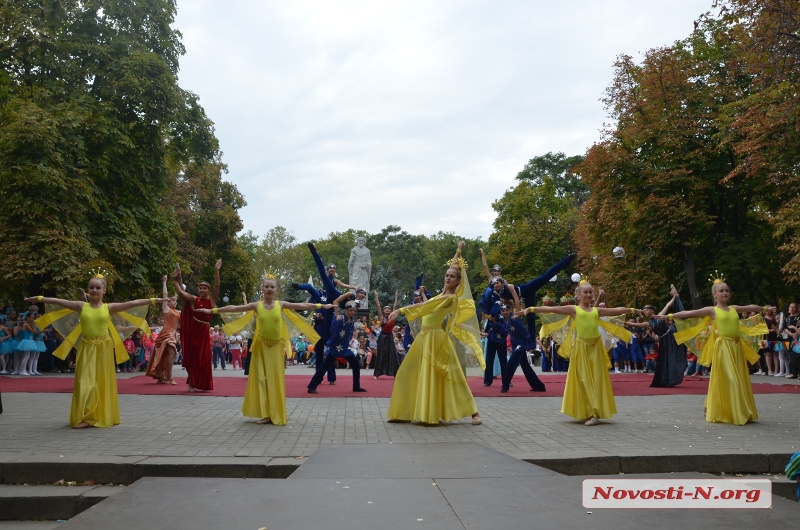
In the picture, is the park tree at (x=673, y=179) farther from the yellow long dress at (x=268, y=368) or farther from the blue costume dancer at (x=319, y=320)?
the yellow long dress at (x=268, y=368)

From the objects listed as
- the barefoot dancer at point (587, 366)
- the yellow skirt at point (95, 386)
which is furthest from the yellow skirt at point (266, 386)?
the barefoot dancer at point (587, 366)

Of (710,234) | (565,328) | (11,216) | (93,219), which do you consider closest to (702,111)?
(710,234)

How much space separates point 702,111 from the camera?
1214 inches

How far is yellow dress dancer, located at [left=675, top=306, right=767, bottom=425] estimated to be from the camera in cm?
1046

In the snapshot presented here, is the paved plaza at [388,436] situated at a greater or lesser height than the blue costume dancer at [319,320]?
lesser

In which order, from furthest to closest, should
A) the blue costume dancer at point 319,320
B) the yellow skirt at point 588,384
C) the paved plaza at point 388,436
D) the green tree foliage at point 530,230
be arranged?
1. the green tree foliage at point 530,230
2. the blue costume dancer at point 319,320
3. the yellow skirt at point 588,384
4. the paved plaza at point 388,436

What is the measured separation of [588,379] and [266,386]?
454 centimetres

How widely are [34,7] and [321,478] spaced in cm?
2400

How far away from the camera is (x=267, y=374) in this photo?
10.4m

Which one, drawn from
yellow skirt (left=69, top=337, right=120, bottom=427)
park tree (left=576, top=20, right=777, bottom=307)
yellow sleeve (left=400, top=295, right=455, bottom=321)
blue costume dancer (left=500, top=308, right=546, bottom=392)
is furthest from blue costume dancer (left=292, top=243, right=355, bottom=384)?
park tree (left=576, top=20, right=777, bottom=307)

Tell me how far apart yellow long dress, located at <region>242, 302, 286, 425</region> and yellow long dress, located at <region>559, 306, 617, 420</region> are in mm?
4029

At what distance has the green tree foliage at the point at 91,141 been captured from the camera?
21953mm

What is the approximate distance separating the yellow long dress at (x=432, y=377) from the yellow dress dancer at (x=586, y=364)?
149 centimetres

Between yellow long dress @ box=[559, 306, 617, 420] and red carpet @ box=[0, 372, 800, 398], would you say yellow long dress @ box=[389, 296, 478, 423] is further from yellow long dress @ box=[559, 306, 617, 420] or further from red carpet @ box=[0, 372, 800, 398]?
red carpet @ box=[0, 372, 800, 398]
